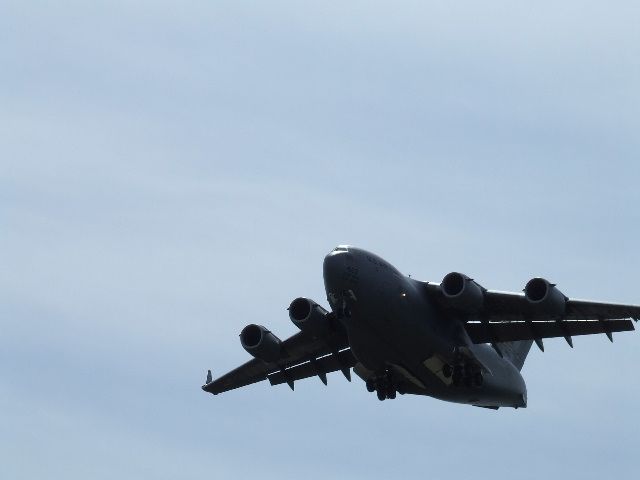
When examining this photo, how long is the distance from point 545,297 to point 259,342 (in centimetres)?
880

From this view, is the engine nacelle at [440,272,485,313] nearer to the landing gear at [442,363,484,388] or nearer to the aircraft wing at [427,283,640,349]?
the aircraft wing at [427,283,640,349]

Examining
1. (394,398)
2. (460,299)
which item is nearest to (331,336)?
(394,398)

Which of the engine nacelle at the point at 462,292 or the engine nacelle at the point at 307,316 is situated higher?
the engine nacelle at the point at 307,316

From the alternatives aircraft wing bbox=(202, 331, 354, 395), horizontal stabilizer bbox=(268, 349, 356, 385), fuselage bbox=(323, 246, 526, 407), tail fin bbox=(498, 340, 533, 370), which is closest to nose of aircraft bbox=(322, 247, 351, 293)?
fuselage bbox=(323, 246, 526, 407)

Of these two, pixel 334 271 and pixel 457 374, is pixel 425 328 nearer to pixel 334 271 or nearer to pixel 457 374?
pixel 457 374

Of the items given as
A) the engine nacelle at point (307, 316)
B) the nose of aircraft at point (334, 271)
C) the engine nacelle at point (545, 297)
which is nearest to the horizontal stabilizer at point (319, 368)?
the engine nacelle at point (307, 316)

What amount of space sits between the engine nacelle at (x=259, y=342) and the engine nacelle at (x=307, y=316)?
1.75 meters

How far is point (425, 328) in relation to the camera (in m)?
38.6

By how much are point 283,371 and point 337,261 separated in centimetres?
818

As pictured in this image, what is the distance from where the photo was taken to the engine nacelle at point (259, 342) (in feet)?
137

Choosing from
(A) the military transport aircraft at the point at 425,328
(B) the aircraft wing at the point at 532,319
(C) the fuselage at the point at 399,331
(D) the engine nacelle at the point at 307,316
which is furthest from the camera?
(D) the engine nacelle at the point at 307,316

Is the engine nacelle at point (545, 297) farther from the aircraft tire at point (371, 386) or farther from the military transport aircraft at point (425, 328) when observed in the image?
the aircraft tire at point (371, 386)

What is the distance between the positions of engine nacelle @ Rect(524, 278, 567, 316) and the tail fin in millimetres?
8012

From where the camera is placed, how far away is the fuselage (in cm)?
3728
